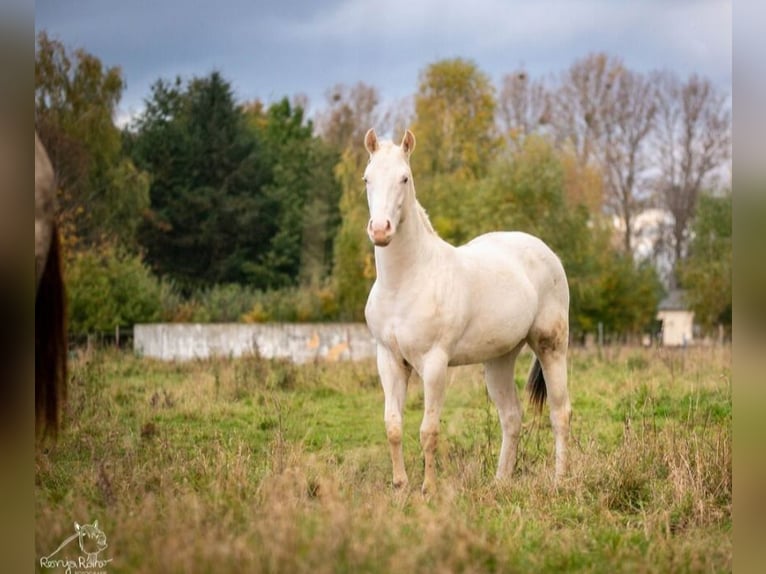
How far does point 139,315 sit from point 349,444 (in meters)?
14.4

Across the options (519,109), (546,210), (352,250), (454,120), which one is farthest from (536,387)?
(519,109)

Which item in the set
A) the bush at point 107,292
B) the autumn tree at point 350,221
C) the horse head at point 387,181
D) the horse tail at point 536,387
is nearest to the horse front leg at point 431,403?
the horse head at point 387,181

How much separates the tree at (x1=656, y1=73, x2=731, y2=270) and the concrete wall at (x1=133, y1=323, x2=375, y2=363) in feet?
27.7

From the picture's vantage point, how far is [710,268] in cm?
2648

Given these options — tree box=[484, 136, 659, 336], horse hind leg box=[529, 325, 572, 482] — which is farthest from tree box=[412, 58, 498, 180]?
horse hind leg box=[529, 325, 572, 482]

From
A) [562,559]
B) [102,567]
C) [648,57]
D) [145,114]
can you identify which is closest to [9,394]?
[102,567]

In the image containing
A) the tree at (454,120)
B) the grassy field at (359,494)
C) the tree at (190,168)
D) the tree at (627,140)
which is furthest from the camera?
the tree at (454,120)


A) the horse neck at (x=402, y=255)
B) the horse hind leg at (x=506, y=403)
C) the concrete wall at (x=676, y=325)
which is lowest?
the concrete wall at (x=676, y=325)

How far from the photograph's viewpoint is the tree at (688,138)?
18.7 m

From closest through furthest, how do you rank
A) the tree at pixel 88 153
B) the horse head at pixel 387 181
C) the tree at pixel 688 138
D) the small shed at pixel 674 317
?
the horse head at pixel 387 181
the tree at pixel 88 153
the tree at pixel 688 138
the small shed at pixel 674 317

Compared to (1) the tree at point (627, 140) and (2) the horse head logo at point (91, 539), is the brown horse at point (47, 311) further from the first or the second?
(1) the tree at point (627, 140)

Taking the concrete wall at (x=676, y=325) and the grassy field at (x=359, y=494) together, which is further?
the concrete wall at (x=676, y=325)

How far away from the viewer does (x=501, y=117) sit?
26453mm

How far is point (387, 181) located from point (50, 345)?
2152mm
